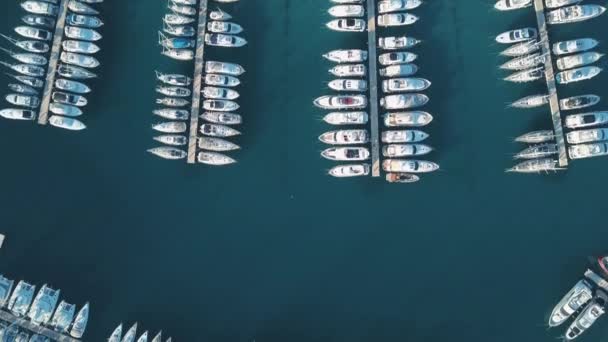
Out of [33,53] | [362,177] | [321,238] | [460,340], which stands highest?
[33,53]

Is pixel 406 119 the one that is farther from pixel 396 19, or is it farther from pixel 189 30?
pixel 189 30

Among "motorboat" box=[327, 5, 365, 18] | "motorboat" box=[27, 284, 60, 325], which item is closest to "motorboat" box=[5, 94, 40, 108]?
"motorboat" box=[27, 284, 60, 325]

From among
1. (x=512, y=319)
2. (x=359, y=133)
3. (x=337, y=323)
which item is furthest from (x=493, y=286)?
(x=359, y=133)

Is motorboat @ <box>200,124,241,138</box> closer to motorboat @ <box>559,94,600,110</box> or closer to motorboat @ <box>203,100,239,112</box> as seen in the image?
motorboat @ <box>203,100,239,112</box>

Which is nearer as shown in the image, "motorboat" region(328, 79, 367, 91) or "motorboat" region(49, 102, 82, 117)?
"motorboat" region(328, 79, 367, 91)

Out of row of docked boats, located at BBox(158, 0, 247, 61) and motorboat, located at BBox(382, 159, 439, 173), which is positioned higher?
row of docked boats, located at BBox(158, 0, 247, 61)

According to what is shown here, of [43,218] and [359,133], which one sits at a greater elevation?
[359,133]

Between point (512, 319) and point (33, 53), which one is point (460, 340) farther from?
point (33, 53)

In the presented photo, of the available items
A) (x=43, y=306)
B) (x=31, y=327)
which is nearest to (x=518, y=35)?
(x=43, y=306)
